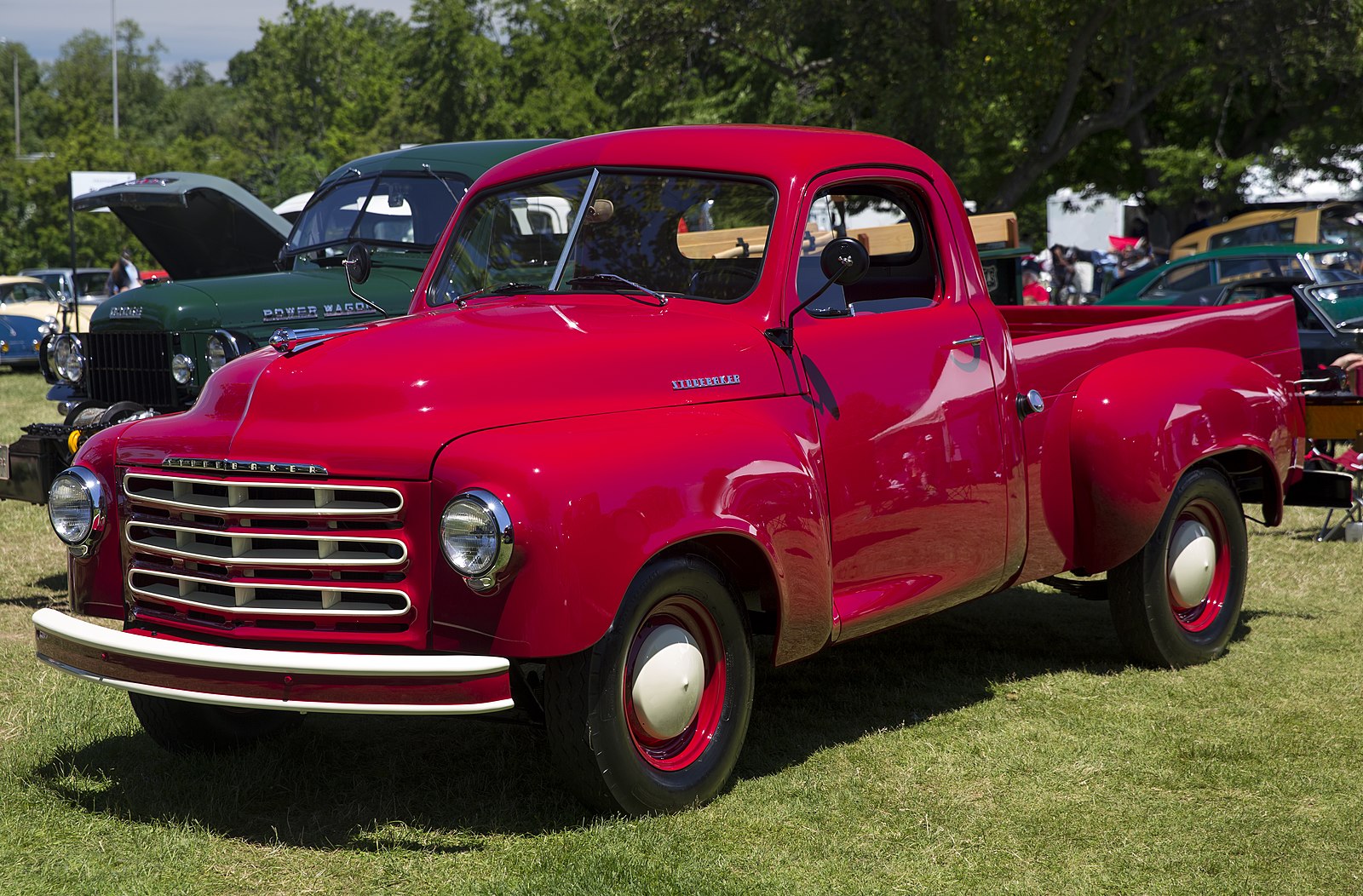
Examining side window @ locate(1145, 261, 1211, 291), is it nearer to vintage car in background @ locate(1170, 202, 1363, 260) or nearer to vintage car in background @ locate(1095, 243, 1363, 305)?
vintage car in background @ locate(1095, 243, 1363, 305)

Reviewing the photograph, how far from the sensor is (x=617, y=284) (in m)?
4.71

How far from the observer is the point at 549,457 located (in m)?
3.70

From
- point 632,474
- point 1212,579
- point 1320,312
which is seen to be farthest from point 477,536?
point 1320,312

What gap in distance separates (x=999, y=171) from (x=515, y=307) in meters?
24.8

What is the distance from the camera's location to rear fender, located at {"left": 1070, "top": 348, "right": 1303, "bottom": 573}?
546cm

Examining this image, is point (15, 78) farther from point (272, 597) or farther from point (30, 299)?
point (272, 597)

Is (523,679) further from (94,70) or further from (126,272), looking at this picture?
(94,70)

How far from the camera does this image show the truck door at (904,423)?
459cm

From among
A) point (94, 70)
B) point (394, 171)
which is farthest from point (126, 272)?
point (94, 70)

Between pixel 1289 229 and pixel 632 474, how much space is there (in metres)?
22.8

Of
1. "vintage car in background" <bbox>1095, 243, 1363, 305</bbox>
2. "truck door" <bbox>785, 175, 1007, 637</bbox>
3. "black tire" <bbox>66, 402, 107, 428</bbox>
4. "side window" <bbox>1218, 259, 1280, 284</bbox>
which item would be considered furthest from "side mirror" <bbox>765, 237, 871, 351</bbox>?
"side window" <bbox>1218, 259, 1280, 284</bbox>

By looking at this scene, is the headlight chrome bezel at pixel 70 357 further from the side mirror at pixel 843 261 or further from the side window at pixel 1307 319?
the side window at pixel 1307 319

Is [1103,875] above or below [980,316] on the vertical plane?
below

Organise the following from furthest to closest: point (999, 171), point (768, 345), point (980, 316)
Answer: point (999, 171)
point (980, 316)
point (768, 345)
